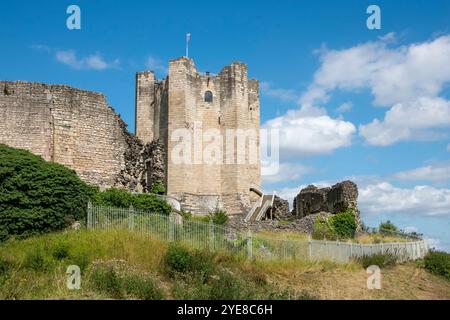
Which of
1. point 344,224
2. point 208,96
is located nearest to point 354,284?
point 344,224

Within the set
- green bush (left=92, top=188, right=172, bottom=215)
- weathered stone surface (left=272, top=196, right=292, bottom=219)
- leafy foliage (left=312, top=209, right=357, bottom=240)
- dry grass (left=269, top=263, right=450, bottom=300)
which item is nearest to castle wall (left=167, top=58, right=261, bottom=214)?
weathered stone surface (left=272, top=196, right=292, bottom=219)

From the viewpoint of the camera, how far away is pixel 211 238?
19938 mm

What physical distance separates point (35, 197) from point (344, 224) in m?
16.5

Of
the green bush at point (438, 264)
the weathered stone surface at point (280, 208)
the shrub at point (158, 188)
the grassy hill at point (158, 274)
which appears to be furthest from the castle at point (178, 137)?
the green bush at point (438, 264)

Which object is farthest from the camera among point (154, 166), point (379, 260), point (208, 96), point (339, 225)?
point (208, 96)

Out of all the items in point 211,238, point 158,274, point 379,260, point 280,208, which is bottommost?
point 379,260

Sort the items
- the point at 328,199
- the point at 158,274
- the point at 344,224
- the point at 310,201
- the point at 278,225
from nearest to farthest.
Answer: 1. the point at 158,274
2. the point at 344,224
3. the point at 278,225
4. the point at 328,199
5. the point at 310,201

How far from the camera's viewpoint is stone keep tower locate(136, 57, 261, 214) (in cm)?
3512

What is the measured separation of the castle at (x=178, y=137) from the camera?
2978 centimetres

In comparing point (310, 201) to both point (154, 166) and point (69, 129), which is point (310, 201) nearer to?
point (154, 166)

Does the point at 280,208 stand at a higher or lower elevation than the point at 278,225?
higher
